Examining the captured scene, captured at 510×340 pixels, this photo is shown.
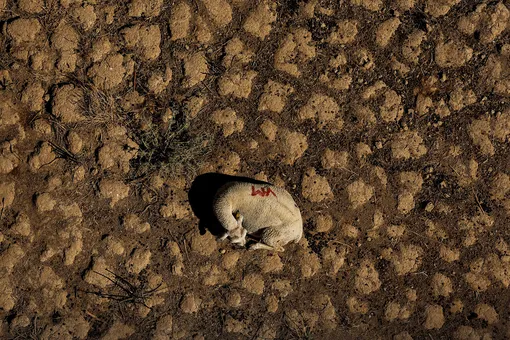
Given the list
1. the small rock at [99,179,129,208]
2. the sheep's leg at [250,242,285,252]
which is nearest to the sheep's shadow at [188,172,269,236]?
the sheep's leg at [250,242,285,252]

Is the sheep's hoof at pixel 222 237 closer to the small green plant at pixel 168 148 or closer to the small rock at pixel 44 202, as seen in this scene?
the small green plant at pixel 168 148

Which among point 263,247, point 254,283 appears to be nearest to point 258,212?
point 263,247

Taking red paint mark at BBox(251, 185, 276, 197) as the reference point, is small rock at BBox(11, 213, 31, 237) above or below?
below

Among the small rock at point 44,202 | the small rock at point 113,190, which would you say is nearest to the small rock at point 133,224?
the small rock at point 113,190

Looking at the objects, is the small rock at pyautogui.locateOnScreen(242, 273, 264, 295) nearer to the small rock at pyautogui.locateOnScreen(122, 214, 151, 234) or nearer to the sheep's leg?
the sheep's leg

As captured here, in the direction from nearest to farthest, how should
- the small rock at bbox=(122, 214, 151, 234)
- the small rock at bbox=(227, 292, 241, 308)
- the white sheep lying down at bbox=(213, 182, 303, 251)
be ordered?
the white sheep lying down at bbox=(213, 182, 303, 251)
the small rock at bbox=(122, 214, 151, 234)
the small rock at bbox=(227, 292, 241, 308)

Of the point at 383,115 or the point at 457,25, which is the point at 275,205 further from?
the point at 457,25

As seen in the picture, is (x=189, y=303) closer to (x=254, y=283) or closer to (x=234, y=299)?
(x=234, y=299)
